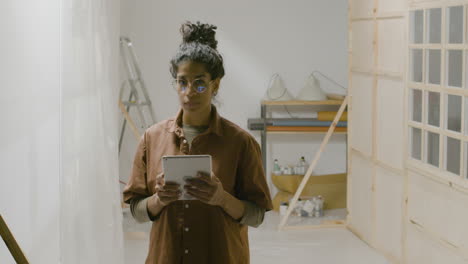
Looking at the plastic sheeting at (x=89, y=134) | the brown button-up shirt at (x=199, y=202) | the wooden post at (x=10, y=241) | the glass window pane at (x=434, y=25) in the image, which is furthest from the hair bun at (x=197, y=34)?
the glass window pane at (x=434, y=25)


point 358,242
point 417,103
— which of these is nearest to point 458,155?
point 417,103

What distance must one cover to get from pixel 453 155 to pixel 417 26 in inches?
38.0

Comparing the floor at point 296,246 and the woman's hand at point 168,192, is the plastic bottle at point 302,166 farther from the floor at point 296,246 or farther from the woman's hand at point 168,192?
the woman's hand at point 168,192

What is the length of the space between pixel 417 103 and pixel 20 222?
9.06 feet

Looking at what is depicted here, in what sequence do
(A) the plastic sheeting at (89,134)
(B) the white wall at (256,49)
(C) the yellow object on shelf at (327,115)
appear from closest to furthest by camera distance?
(A) the plastic sheeting at (89,134) → (C) the yellow object on shelf at (327,115) → (B) the white wall at (256,49)

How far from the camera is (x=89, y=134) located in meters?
3.59

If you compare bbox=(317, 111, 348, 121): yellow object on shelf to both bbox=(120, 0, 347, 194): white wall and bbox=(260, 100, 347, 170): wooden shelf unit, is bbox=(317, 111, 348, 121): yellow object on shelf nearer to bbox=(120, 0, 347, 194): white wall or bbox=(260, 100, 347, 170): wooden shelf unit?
bbox=(260, 100, 347, 170): wooden shelf unit

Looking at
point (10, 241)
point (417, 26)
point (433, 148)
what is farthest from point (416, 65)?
point (10, 241)

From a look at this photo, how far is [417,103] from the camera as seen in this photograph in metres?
4.73

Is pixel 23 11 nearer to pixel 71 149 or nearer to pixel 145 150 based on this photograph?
pixel 71 149

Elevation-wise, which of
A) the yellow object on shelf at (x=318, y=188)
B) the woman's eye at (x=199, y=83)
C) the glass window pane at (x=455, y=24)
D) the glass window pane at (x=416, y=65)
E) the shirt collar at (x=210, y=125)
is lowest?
the yellow object on shelf at (x=318, y=188)

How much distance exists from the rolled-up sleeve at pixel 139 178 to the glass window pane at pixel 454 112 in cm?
231

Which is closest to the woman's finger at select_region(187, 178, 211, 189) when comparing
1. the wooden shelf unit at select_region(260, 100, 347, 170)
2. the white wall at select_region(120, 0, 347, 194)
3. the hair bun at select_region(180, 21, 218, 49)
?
the hair bun at select_region(180, 21, 218, 49)

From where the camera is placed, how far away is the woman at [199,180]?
7.24ft
